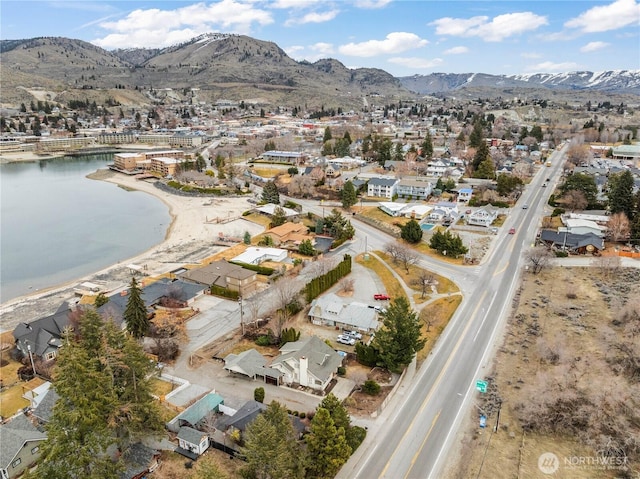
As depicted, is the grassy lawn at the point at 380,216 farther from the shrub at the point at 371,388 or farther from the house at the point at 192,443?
the house at the point at 192,443

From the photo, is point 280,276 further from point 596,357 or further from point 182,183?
point 182,183

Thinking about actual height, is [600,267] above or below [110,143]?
below

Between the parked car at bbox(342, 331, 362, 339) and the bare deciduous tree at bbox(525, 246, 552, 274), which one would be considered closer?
the parked car at bbox(342, 331, 362, 339)

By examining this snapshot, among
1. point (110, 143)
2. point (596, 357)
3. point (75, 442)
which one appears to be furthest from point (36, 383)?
point (110, 143)

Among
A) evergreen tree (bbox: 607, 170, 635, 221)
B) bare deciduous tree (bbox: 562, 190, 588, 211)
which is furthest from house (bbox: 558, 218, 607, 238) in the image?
bare deciduous tree (bbox: 562, 190, 588, 211)

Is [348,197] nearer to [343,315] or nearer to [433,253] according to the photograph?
[433,253]

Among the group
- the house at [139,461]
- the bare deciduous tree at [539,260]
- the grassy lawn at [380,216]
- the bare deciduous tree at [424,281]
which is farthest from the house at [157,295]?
the bare deciduous tree at [539,260]

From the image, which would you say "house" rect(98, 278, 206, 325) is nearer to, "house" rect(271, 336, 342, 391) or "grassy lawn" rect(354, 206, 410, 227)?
"house" rect(271, 336, 342, 391)
